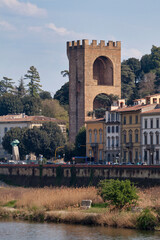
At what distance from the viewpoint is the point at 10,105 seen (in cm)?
19275

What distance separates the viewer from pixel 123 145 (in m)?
122

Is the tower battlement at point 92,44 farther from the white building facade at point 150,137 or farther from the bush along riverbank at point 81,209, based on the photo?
the bush along riverbank at point 81,209

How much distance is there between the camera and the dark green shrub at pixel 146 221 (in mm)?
60156

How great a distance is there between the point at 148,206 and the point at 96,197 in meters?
9.03

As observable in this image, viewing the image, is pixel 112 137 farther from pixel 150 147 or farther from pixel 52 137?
pixel 52 137

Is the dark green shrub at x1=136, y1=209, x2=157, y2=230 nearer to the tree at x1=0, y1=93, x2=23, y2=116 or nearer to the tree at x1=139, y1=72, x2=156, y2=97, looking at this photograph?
the tree at x1=139, y1=72, x2=156, y2=97

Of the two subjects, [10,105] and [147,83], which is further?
[10,105]

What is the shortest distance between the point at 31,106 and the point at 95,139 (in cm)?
6292

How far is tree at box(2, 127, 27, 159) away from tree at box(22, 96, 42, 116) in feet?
96.5

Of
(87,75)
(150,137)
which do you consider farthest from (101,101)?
(150,137)

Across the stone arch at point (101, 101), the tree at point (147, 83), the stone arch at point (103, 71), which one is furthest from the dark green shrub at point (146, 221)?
the tree at point (147, 83)

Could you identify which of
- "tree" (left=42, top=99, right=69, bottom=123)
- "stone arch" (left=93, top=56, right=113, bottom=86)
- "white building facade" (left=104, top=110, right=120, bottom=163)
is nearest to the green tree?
"white building facade" (left=104, top=110, right=120, bottom=163)

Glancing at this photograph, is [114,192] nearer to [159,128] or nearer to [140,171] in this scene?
[140,171]

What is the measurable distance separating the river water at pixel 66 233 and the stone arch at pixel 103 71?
9645 centimetres
